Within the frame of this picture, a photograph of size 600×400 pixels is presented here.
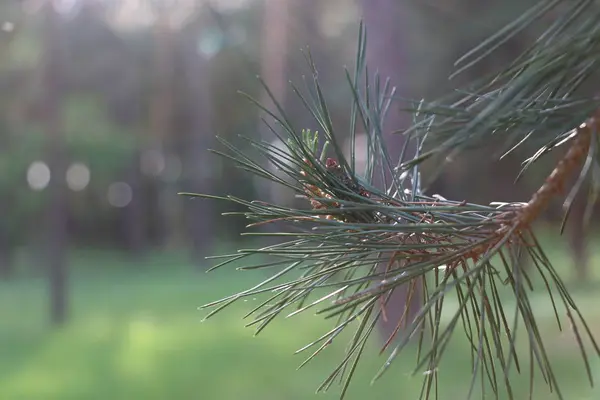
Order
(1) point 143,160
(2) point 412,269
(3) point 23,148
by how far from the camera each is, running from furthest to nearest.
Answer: (1) point 143,160
(3) point 23,148
(2) point 412,269

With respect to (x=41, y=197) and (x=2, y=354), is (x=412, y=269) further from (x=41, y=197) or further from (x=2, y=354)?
(x=41, y=197)

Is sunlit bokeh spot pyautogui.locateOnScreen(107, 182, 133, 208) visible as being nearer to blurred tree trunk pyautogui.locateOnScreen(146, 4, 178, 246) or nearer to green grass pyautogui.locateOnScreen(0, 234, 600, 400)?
blurred tree trunk pyautogui.locateOnScreen(146, 4, 178, 246)

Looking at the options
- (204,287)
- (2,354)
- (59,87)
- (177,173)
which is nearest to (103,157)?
(177,173)

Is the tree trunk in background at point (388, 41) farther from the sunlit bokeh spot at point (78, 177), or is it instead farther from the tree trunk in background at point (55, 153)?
the sunlit bokeh spot at point (78, 177)

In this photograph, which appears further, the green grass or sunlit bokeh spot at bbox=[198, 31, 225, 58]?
sunlit bokeh spot at bbox=[198, 31, 225, 58]

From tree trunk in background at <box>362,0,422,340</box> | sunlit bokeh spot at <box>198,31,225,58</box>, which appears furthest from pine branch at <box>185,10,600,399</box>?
sunlit bokeh spot at <box>198,31,225,58</box>

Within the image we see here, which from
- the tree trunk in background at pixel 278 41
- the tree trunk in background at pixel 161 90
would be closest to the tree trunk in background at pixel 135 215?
the tree trunk in background at pixel 161 90

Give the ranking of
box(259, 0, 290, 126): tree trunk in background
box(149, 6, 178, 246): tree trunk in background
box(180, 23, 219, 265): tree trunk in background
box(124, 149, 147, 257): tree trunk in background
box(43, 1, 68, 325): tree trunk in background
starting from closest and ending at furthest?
box(43, 1, 68, 325): tree trunk in background
box(259, 0, 290, 126): tree trunk in background
box(180, 23, 219, 265): tree trunk in background
box(149, 6, 178, 246): tree trunk in background
box(124, 149, 147, 257): tree trunk in background
